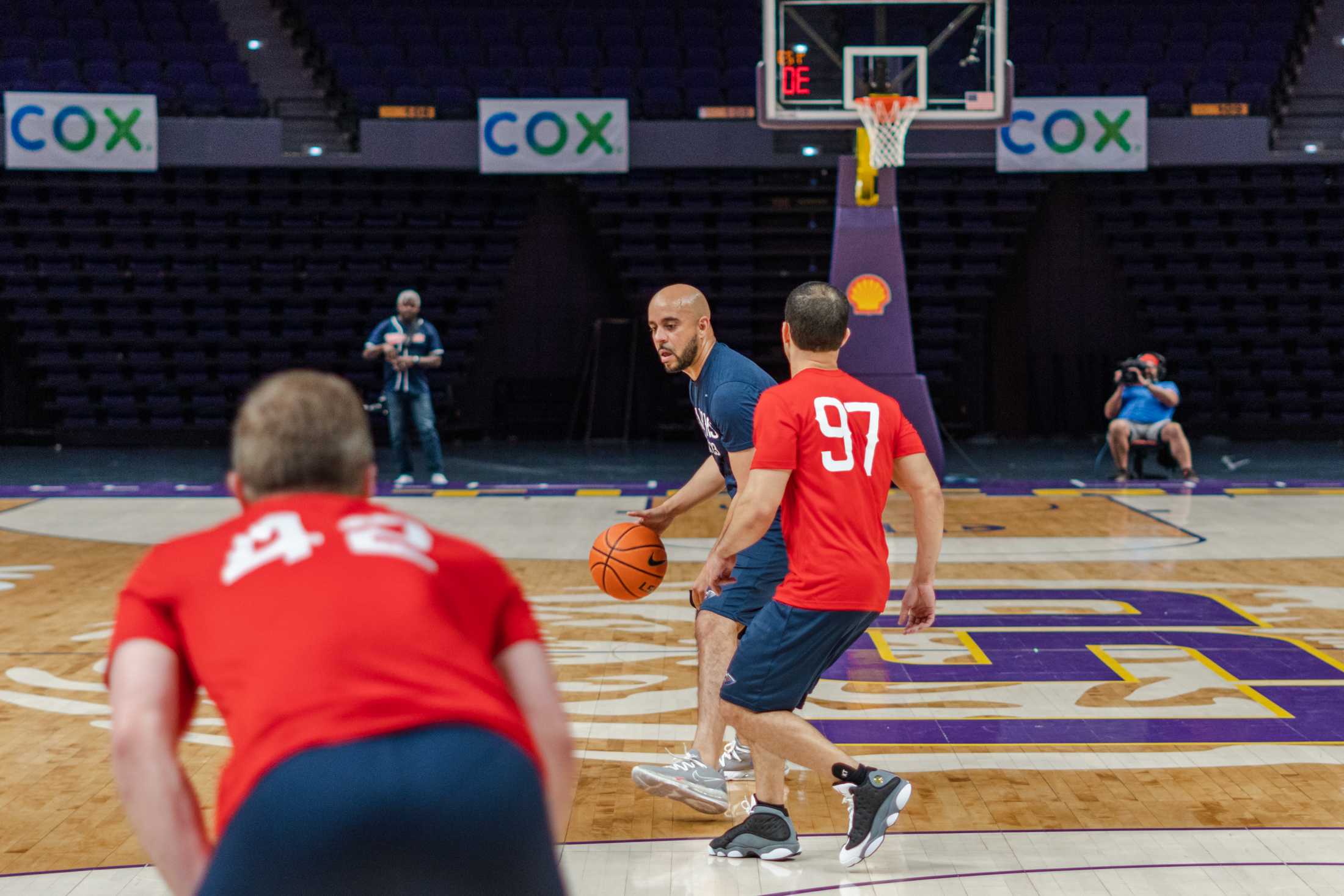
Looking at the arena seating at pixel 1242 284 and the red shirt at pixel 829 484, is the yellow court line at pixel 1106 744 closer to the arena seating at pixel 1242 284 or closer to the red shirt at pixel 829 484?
the red shirt at pixel 829 484

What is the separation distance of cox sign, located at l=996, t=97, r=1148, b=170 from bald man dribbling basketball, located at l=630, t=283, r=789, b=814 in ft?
44.1

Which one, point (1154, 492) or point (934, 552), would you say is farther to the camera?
point (1154, 492)

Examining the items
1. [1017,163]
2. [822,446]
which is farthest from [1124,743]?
[1017,163]

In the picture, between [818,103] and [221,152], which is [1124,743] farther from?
[221,152]

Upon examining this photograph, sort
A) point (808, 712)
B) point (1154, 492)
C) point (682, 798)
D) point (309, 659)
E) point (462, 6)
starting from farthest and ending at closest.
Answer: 1. point (462, 6)
2. point (1154, 492)
3. point (808, 712)
4. point (682, 798)
5. point (309, 659)

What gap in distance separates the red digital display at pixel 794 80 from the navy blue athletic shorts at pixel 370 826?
1197 centimetres

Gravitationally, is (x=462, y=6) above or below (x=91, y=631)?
above

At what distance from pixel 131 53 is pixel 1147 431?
46.3 feet

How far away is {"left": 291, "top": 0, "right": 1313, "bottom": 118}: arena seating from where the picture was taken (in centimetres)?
1873

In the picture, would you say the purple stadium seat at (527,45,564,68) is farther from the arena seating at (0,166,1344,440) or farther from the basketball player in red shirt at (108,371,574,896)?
the basketball player in red shirt at (108,371,574,896)

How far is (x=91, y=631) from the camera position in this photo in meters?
7.36

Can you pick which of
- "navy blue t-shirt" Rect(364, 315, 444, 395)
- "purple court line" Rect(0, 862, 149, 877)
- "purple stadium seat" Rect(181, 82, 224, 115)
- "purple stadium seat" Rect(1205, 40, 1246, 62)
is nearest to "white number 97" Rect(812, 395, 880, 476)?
"purple court line" Rect(0, 862, 149, 877)

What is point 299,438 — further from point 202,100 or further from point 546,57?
point 546,57

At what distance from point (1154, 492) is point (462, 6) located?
12.7 meters
